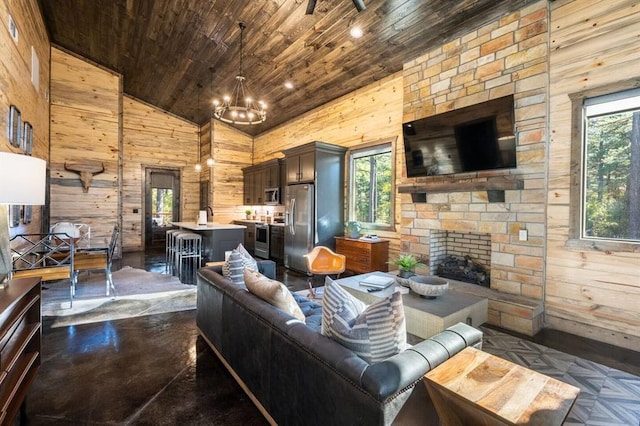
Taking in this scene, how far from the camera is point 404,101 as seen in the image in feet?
15.1

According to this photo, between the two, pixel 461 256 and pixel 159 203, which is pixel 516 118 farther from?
pixel 159 203

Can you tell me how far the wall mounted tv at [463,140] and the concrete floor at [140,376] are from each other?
2.02 meters

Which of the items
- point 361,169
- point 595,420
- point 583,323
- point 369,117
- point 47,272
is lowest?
point 595,420

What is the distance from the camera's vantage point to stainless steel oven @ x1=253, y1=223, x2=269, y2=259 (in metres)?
7.01

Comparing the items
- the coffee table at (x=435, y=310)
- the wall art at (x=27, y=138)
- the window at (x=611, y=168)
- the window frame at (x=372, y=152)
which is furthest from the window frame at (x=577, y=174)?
the wall art at (x=27, y=138)

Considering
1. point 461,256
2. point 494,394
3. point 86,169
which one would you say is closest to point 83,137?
point 86,169

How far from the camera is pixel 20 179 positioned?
6.65ft

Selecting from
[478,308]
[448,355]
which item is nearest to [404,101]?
[478,308]

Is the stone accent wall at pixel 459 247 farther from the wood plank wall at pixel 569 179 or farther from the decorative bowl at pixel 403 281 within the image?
the decorative bowl at pixel 403 281

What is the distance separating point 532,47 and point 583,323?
2.98 m

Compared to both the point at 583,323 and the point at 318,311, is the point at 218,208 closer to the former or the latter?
the point at 318,311

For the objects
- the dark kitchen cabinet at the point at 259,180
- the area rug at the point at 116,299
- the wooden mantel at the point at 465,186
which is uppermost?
the dark kitchen cabinet at the point at 259,180

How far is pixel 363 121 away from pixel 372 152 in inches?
23.9

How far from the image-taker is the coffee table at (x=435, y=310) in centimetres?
240
